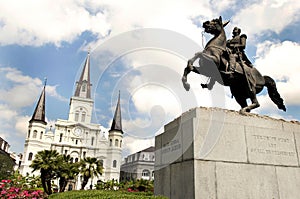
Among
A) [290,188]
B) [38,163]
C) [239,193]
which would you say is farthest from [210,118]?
[38,163]

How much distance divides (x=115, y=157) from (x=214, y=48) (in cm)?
8312

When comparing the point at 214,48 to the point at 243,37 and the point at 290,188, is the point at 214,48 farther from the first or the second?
the point at 290,188

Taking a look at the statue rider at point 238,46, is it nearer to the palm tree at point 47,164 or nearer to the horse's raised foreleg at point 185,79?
the horse's raised foreleg at point 185,79

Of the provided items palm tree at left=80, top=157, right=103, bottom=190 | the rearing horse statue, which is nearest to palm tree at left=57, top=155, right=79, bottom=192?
palm tree at left=80, top=157, right=103, bottom=190

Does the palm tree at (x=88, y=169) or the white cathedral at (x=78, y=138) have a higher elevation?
the white cathedral at (x=78, y=138)

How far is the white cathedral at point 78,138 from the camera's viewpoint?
260 feet

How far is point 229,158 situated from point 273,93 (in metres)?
3.68

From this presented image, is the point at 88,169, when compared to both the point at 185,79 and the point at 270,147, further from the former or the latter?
the point at 270,147

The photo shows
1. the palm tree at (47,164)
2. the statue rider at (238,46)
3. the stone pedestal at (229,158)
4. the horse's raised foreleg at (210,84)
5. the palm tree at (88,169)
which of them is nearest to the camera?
the stone pedestal at (229,158)

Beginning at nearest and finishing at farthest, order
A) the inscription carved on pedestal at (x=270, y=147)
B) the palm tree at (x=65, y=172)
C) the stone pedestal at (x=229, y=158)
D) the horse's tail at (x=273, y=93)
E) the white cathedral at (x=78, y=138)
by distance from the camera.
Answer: the stone pedestal at (x=229, y=158)
the inscription carved on pedestal at (x=270, y=147)
the horse's tail at (x=273, y=93)
the palm tree at (x=65, y=172)
the white cathedral at (x=78, y=138)

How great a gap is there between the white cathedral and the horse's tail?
7206cm

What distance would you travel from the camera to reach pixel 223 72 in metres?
7.27

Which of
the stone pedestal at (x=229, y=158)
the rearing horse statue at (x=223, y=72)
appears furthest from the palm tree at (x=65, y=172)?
the rearing horse statue at (x=223, y=72)

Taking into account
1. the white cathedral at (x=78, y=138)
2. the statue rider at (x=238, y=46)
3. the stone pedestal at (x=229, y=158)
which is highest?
the white cathedral at (x=78, y=138)
